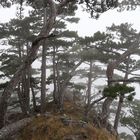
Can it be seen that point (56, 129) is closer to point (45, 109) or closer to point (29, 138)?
point (29, 138)

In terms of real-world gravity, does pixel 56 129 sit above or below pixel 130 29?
below

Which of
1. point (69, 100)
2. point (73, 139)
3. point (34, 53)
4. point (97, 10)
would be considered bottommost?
point (69, 100)

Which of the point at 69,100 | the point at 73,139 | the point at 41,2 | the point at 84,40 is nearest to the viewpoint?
the point at 73,139

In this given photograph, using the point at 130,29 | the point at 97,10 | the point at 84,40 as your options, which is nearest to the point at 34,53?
the point at 97,10

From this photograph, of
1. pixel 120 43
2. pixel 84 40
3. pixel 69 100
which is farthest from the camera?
pixel 69 100

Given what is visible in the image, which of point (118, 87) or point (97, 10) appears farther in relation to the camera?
point (97, 10)

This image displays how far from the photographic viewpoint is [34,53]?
423 inches

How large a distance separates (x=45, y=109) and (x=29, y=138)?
5.91 m

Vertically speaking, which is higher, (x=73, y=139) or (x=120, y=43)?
(x=120, y=43)

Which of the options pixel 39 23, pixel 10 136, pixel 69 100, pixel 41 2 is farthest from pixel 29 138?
pixel 39 23

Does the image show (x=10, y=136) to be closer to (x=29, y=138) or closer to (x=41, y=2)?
(x=29, y=138)

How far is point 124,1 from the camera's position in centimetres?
1691

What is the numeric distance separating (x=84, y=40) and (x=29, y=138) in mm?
6836

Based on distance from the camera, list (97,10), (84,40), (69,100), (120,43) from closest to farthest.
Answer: (97,10) → (84,40) → (120,43) → (69,100)
